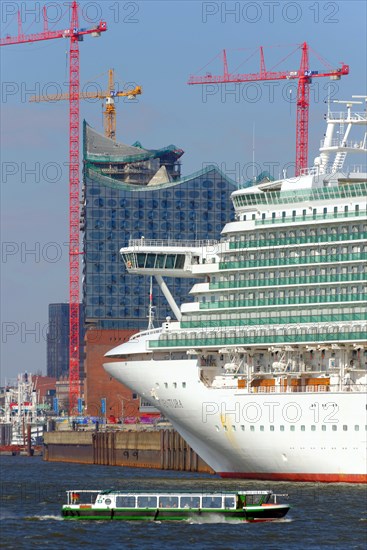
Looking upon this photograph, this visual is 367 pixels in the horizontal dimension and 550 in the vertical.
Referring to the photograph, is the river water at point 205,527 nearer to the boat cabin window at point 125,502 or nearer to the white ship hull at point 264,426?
the white ship hull at point 264,426

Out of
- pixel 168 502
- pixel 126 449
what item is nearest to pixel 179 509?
pixel 168 502

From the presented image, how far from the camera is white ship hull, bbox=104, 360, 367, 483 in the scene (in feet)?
300

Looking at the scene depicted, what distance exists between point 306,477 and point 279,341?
714cm

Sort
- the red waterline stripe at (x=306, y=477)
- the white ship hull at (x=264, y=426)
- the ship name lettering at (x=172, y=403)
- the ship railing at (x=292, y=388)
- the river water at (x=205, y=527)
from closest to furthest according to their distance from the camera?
the river water at (x=205, y=527) < the white ship hull at (x=264, y=426) < the red waterline stripe at (x=306, y=477) < the ship railing at (x=292, y=388) < the ship name lettering at (x=172, y=403)

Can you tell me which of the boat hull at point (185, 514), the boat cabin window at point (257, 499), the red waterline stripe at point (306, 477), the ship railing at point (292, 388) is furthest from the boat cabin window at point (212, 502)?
the ship railing at point (292, 388)

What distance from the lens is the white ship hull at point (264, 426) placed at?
300 feet

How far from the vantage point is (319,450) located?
303 feet

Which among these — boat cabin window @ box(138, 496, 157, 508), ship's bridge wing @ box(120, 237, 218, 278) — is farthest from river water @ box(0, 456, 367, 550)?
ship's bridge wing @ box(120, 237, 218, 278)

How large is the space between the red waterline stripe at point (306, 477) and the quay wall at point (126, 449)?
2315 cm

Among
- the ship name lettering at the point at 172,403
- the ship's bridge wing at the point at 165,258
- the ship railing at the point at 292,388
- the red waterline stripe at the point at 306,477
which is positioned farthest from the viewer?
the ship's bridge wing at the point at 165,258

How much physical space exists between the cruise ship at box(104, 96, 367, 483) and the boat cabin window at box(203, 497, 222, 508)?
13.5 meters

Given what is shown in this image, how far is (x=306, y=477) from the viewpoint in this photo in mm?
93875

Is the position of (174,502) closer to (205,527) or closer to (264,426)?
(205,527)

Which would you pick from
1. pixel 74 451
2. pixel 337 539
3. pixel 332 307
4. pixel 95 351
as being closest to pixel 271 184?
pixel 332 307
